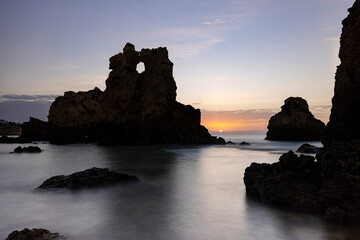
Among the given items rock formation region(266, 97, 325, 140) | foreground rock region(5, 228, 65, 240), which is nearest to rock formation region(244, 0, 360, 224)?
foreground rock region(5, 228, 65, 240)

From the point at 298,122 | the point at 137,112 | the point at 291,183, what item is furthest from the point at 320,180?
the point at 298,122

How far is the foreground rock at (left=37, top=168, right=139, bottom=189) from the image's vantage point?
870 cm

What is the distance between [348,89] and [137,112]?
3312 centimetres

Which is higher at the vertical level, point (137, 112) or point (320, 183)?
point (137, 112)

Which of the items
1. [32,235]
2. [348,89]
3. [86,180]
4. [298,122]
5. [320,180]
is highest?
[298,122]

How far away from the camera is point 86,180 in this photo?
8.98m

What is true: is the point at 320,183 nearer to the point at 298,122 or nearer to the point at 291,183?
the point at 291,183

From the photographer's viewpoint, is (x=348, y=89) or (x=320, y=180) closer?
(x=320, y=180)

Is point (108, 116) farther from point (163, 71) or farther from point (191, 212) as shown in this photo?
point (191, 212)

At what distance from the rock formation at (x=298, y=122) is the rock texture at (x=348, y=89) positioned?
45377 mm

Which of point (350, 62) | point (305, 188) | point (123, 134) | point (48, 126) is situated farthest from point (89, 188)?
point (48, 126)

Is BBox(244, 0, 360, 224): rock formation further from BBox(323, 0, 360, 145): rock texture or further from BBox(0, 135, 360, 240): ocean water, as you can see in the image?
BBox(0, 135, 360, 240): ocean water

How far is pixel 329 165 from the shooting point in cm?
602

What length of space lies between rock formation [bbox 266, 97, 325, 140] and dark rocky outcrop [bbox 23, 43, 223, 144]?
19679mm
